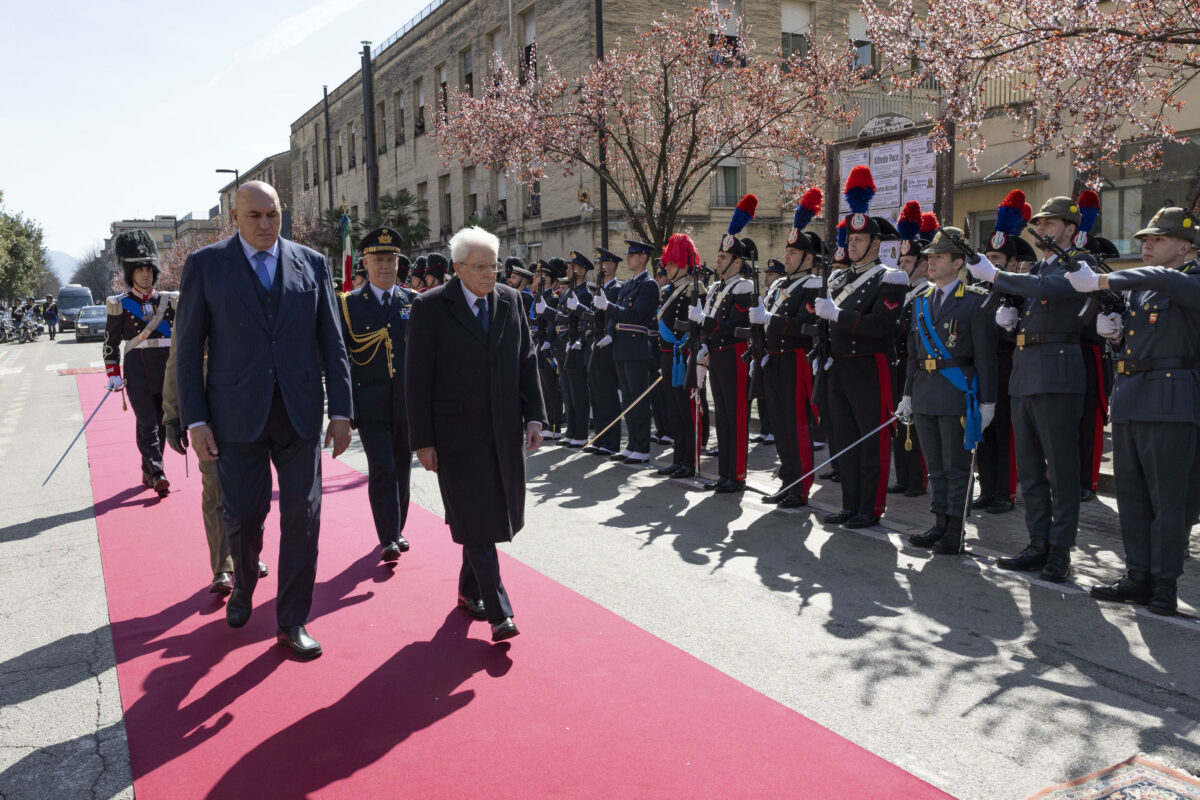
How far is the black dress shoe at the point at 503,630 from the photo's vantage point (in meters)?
4.72

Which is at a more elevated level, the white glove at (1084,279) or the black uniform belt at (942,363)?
the white glove at (1084,279)

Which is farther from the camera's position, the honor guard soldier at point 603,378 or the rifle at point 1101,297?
the honor guard soldier at point 603,378

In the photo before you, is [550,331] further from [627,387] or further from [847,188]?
[847,188]

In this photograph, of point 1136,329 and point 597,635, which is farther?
point 1136,329

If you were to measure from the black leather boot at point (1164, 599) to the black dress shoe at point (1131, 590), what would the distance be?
70 mm

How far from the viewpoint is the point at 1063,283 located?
529 cm

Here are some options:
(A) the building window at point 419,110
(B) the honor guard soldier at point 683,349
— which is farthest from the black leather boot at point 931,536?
(A) the building window at point 419,110

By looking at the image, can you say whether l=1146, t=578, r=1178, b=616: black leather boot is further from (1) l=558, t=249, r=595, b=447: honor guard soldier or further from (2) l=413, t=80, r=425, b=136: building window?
(2) l=413, t=80, r=425, b=136: building window

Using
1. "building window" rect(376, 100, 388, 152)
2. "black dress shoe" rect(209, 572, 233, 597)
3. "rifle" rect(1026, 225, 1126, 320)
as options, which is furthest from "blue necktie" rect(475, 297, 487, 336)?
"building window" rect(376, 100, 388, 152)

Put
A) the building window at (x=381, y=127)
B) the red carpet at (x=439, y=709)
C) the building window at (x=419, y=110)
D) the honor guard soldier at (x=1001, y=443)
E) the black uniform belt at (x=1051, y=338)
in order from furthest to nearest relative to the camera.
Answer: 1. the building window at (x=381, y=127)
2. the building window at (x=419, y=110)
3. the honor guard soldier at (x=1001, y=443)
4. the black uniform belt at (x=1051, y=338)
5. the red carpet at (x=439, y=709)

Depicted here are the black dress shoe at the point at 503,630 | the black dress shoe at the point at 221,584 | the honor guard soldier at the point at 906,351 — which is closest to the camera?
the black dress shoe at the point at 503,630

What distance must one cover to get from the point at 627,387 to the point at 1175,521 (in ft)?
20.5

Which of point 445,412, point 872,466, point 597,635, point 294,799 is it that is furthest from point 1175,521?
point 294,799

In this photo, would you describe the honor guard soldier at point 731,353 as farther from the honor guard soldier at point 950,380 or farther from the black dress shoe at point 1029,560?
the black dress shoe at point 1029,560
